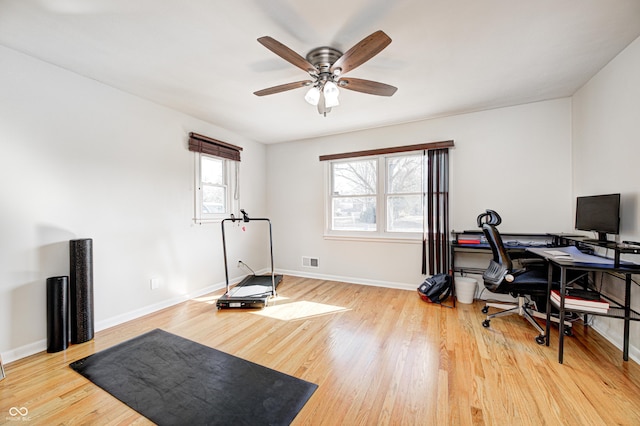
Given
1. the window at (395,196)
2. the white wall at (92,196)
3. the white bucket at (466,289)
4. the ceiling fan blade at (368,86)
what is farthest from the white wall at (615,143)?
the white wall at (92,196)

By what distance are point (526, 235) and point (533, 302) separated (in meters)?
0.80

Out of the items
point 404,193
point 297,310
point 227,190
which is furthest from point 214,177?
point 404,193

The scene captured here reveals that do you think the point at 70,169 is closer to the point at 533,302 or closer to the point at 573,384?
the point at 573,384

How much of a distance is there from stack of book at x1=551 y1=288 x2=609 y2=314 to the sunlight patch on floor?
2072mm

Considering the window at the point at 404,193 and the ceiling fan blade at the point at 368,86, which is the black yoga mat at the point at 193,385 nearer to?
the ceiling fan blade at the point at 368,86

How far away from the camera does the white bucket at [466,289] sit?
127 inches

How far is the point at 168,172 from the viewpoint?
10.6 ft

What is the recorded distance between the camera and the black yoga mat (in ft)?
4.92

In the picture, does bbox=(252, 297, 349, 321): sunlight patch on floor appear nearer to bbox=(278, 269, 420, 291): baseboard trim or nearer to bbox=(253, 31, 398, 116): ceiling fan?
bbox=(278, 269, 420, 291): baseboard trim

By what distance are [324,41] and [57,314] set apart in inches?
128

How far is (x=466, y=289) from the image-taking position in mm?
3227

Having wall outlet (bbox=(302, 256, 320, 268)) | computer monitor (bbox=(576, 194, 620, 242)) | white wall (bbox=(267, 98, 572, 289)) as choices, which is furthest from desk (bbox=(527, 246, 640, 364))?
wall outlet (bbox=(302, 256, 320, 268))

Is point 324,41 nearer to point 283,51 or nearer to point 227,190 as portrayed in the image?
point 283,51

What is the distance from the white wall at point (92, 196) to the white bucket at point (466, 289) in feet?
11.8
